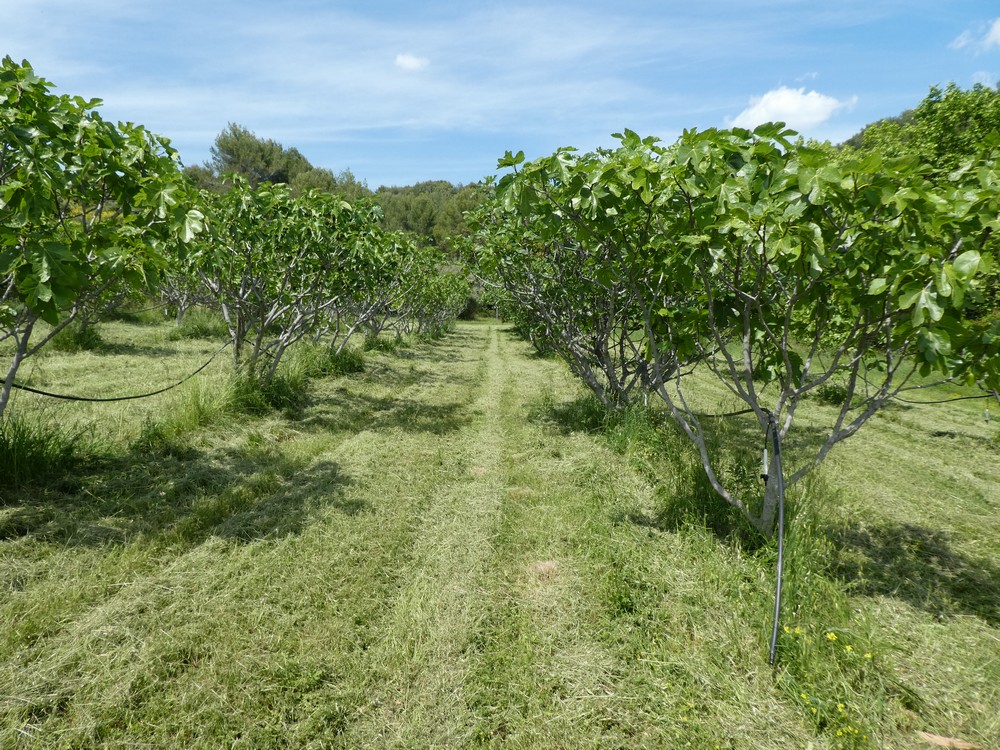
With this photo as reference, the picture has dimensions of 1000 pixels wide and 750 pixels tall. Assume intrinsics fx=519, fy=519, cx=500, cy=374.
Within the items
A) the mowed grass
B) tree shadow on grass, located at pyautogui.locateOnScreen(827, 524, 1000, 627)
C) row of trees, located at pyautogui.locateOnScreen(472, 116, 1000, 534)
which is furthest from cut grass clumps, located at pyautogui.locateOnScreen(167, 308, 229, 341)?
tree shadow on grass, located at pyautogui.locateOnScreen(827, 524, 1000, 627)

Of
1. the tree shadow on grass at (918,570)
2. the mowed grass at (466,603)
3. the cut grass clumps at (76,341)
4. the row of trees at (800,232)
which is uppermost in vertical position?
the row of trees at (800,232)

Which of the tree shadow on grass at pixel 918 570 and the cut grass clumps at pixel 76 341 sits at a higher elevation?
the cut grass clumps at pixel 76 341

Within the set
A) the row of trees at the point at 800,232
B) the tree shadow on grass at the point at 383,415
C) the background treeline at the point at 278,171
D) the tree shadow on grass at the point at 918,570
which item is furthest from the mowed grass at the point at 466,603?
the background treeline at the point at 278,171

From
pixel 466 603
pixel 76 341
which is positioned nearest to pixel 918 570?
pixel 466 603

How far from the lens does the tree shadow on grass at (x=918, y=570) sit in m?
3.75

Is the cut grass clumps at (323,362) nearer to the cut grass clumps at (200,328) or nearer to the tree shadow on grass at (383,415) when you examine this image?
the tree shadow on grass at (383,415)

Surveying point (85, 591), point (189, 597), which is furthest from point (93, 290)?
point (189, 597)

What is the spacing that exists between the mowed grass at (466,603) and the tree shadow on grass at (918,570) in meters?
0.03

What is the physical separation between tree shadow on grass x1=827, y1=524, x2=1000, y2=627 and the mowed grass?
0.09ft

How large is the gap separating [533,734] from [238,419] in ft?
21.5

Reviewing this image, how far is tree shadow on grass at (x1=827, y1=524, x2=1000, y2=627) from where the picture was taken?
3.75 m

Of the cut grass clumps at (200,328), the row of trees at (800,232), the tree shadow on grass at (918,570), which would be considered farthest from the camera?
the cut grass clumps at (200,328)

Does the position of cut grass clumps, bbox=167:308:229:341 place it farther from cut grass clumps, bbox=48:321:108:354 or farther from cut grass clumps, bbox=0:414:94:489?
cut grass clumps, bbox=0:414:94:489

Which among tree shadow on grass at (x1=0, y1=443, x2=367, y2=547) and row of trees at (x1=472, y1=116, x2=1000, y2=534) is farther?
tree shadow on grass at (x1=0, y1=443, x2=367, y2=547)
